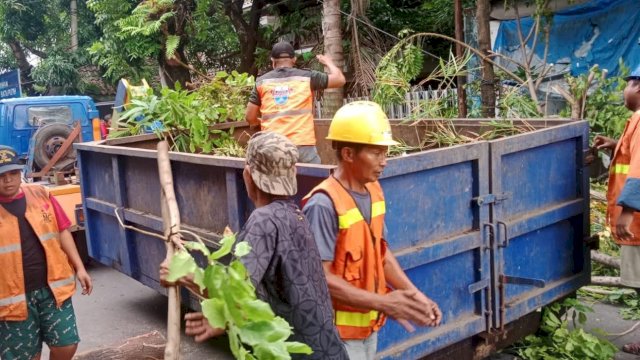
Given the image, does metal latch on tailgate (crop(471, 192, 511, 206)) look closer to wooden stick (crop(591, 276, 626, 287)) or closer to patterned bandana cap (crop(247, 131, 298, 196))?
patterned bandana cap (crop(247, 131, 298, 196))

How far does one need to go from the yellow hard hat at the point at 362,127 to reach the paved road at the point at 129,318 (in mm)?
2243

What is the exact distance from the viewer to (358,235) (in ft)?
8.33

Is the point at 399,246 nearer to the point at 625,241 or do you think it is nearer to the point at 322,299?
the point at 322,299

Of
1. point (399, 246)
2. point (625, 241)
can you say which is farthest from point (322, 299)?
point (625, 241)

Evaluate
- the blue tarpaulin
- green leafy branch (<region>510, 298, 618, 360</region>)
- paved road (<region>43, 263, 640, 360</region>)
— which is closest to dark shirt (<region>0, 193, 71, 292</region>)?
paved road (<region>43, 263, 640, 360</region>)

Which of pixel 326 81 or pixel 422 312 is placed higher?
pixel 326 81

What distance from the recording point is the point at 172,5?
12289 millimetres

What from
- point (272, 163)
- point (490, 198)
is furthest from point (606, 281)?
point (272, 163)

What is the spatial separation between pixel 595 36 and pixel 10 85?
15697 millimetres

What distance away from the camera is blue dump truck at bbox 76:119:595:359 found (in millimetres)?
3205

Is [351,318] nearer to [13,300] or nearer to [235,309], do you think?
[235,309]

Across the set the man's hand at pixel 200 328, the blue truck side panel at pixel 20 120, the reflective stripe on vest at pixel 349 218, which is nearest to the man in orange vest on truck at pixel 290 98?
the reflective stripe on vest at pixel 349 218

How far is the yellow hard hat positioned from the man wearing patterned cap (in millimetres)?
373

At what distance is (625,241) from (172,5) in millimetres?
10021
